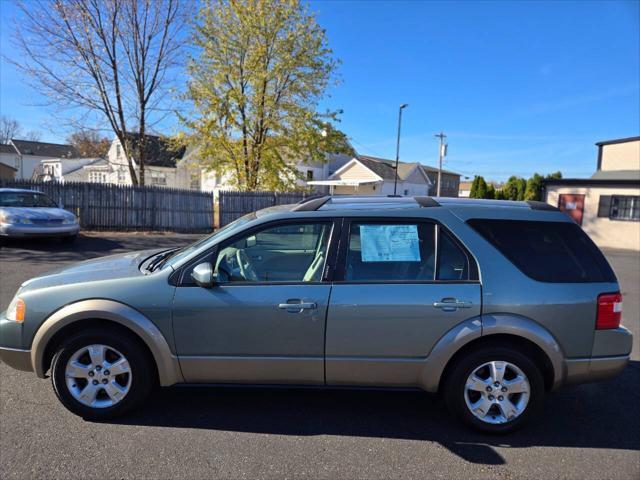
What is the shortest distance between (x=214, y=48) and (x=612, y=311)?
1923cm

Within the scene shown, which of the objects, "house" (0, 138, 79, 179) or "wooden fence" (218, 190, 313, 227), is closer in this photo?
"wooden fence" (218, 190, 313, 227)

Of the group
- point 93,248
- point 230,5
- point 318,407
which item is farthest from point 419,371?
point 230,5

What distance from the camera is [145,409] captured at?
3227 millimetres

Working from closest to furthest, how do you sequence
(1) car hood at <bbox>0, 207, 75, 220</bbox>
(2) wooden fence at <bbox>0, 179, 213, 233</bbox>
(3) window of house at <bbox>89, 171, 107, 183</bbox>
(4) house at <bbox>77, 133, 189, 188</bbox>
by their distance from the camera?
1. (1) car hood at <bbox>0, 207, 75, 220</bbox>
2. (2) wooden fence at <bbox>0, 179, 213, 233</bbox>
3. (4) house at <bbox>77, 133, 189, 188</bbox>
4. (3) window of house at <bbox>89, 171, 107, 183</bbox>

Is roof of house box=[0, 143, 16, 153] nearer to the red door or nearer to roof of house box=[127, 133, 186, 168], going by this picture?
roof of house box=[127, 133, 186, 168]

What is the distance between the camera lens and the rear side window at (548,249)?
9.87 feet

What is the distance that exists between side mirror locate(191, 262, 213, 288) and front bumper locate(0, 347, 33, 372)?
135 centimetres

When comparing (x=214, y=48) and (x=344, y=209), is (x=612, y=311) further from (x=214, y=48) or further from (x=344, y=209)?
(x=214, y=48)

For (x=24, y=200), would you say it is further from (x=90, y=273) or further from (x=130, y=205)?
(x=90, y=273)

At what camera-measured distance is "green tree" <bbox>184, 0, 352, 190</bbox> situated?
60.9 ft

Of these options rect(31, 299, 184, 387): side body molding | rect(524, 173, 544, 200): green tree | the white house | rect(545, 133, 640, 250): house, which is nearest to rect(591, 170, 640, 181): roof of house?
rect(545, 133, 640, 250): house

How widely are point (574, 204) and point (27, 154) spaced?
70399 mm

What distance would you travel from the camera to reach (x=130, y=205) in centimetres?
1686

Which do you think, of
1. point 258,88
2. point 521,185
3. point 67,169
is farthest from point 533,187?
point 67,169
